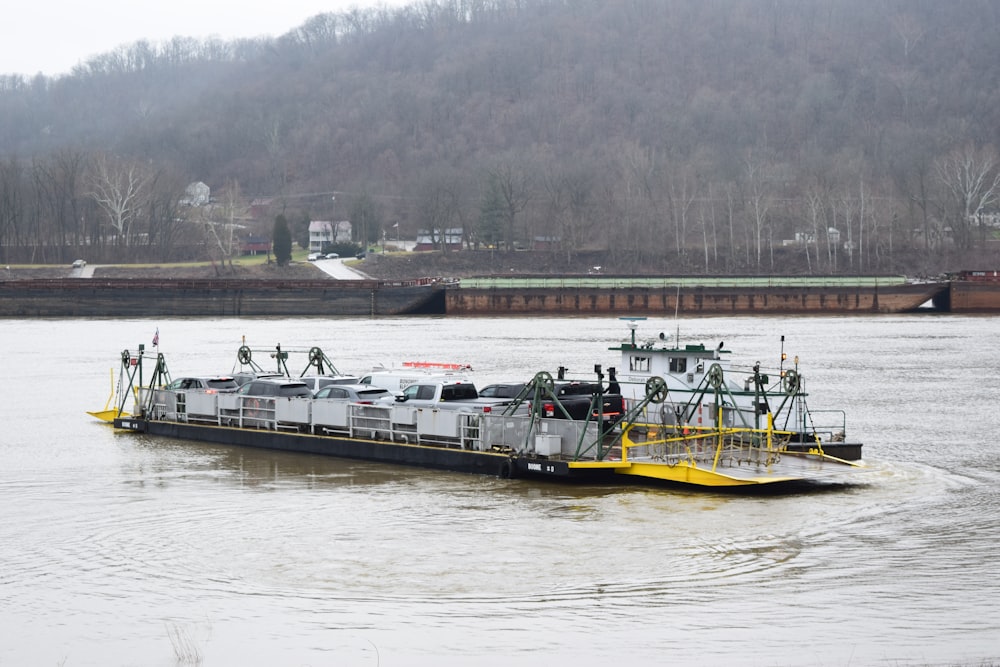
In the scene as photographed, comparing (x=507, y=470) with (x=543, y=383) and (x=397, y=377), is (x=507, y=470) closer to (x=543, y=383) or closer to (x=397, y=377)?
(x=543, y=383)

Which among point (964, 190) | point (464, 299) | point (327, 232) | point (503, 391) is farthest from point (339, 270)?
Answer: point (503, 391)

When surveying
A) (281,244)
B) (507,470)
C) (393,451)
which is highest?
(281,244)

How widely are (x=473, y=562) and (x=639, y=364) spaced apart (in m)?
12.4

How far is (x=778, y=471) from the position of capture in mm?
26703

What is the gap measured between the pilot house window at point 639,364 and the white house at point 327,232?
143 meters

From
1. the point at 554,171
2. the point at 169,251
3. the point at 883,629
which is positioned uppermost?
the point at 554,171

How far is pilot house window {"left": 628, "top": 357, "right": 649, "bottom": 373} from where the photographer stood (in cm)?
3238

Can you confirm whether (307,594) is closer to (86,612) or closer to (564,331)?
(86,612)

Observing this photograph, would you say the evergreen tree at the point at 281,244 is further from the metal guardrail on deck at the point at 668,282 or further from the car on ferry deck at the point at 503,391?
the car on ferry deck at the point at 503,391

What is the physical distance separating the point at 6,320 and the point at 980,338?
226 ft

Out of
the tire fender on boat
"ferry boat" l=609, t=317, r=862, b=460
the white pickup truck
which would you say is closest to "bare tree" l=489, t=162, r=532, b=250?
"ferry boat" l=609, t=317, r=862, b=460

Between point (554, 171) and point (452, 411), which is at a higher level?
point (554, 171)

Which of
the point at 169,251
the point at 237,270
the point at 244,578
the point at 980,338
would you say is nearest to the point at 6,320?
the point at 237,270

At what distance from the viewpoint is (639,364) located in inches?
1281
